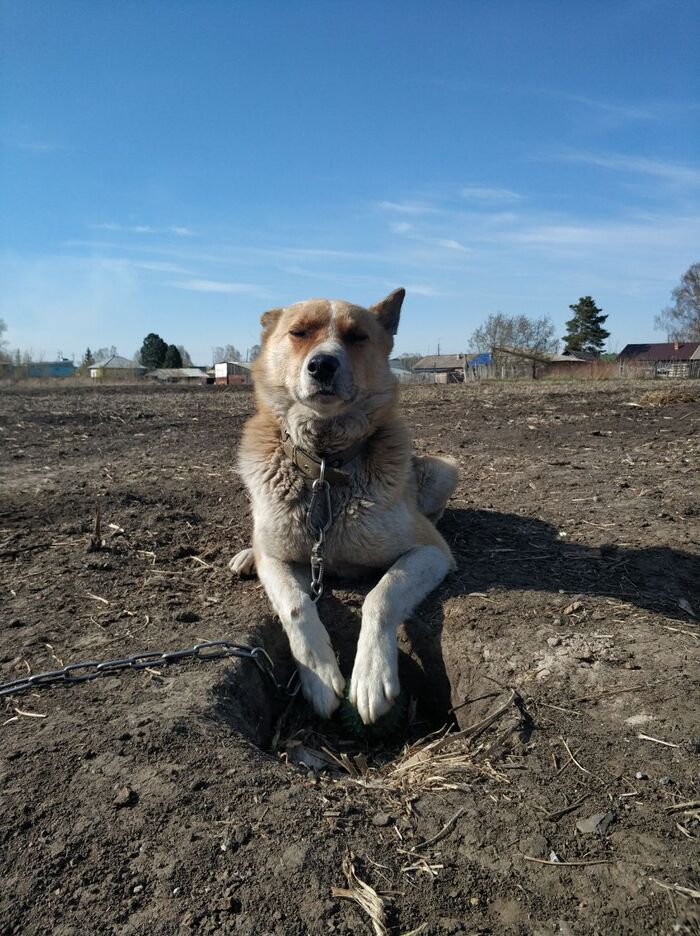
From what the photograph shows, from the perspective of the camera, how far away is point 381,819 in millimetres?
2148

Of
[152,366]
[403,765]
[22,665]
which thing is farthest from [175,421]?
[152,366]

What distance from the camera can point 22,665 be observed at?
3.05 m

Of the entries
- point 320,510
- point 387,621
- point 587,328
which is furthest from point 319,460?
point 587,328

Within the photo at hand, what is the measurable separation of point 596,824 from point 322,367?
246 cm

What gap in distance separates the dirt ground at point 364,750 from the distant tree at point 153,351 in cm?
8413

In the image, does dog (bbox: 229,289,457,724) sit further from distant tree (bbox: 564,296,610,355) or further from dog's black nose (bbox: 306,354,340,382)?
distant tree (bbox: 564,296,610,355)

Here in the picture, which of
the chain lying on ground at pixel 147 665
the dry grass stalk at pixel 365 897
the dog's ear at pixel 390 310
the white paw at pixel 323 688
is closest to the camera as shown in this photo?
the dry grass stalk at pixel 365 897

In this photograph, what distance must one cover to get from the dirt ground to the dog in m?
0.23

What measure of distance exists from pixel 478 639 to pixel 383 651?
→ 0.53m

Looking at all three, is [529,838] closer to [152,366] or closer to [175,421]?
[175,421]

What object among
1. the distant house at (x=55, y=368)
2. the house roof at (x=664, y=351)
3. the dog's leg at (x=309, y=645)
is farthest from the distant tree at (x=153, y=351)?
the dog's leg at (x=309, y=645)

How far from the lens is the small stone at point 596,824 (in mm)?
2035

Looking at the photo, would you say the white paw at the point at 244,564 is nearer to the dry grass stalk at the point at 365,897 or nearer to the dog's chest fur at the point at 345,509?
the dog's chest fur at the point at 345,509

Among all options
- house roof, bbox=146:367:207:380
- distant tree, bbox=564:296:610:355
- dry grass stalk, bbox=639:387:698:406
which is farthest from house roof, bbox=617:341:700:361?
dry grass stalk, bbox=639:387:698:406
